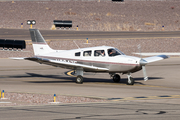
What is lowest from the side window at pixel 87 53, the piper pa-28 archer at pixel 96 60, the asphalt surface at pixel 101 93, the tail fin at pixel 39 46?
the asphalt surface at pixel 101 93

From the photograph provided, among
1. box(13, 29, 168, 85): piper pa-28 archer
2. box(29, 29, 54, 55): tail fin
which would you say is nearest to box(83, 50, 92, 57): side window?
box(13, 29, 168, 85): piper pa-28 archer

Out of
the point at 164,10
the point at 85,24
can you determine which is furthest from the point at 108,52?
the point at 164,10

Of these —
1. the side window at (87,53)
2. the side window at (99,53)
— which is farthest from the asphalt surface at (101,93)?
the side window at (87,53)

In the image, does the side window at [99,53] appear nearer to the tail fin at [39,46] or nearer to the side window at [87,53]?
the side window at [87,53]

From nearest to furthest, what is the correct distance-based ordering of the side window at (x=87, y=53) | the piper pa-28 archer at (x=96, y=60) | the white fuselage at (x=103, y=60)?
the white fuselage at (x=103, y=60)
the piper pa-28 archer at (x=96, y=60)
the side window at (x=87, y=53)

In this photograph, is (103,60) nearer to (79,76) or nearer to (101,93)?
(79,76)

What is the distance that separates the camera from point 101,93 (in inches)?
765

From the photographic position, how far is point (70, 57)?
24.4 metres

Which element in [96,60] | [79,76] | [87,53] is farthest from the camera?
[87,53]

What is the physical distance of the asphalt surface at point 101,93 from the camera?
13281 millimetres

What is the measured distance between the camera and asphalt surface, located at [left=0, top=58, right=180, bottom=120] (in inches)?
523

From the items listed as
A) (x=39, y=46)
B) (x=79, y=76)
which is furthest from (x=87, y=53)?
(x=39, y=46)

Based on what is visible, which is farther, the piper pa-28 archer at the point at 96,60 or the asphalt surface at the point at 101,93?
the piper pa-28 archer at the point at 96,60

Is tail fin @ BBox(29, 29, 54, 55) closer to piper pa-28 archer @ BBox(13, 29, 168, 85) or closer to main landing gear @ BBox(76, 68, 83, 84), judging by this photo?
piper pa-28 archer @ BBox(13, 29, 168, 85)
